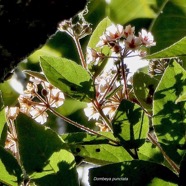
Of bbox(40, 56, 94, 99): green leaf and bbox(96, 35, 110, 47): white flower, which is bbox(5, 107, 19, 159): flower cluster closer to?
bbox(40, 56, 94, 99): green leaf

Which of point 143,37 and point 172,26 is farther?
point 172,26

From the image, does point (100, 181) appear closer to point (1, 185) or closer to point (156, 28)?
point (1, 185)

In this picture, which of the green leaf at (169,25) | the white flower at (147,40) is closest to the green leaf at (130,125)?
the white flower at (147,40)

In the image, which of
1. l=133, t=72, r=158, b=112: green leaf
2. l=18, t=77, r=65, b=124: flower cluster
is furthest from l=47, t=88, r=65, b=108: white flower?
l=133, t=72, r=158, b=112: green leaf

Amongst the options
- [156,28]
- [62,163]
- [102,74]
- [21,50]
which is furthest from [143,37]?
[21,50]

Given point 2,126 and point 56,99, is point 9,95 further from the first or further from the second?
point 2,126

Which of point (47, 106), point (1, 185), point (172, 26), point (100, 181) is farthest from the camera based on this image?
point (172, 26)
